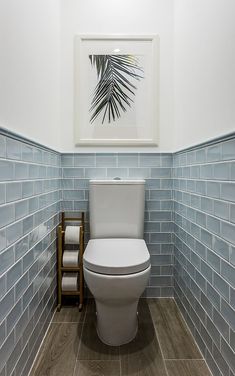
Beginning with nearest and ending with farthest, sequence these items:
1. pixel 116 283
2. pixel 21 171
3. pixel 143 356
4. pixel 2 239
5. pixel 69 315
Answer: pixel 2 239, pixel 21 171, pixel 116 283, pixel 143 356, pixel 69 315

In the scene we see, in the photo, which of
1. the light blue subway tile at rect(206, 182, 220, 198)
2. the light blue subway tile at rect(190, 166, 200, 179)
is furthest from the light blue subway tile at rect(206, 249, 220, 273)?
the light blue subway tile at rect(190, 166, 200, 179)

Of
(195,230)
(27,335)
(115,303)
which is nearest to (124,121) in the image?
(195,230)

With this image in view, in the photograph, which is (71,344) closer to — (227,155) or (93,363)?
(93,363)

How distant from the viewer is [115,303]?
4.20 feet

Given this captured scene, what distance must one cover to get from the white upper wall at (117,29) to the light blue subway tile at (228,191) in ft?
3.00

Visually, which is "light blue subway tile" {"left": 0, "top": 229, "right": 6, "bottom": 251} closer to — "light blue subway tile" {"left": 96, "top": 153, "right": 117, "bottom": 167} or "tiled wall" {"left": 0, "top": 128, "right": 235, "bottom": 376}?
"tiled wall" {"left": 0, "top": 128, "right": 235, "bottom": 376}

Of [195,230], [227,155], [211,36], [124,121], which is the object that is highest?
[211,36]

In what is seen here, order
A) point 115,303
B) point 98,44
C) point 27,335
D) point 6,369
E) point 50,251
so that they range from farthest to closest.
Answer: point 98,44 < point 50,251 < point 115,303 < point 27,335 < point 6,369

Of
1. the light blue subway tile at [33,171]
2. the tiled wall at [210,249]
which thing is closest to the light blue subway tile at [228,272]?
the tiled wall at [210,249]

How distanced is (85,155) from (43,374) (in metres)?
1.31

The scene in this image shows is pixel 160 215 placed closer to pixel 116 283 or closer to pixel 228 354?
pixel 116 283

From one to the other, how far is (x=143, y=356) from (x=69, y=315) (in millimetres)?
584

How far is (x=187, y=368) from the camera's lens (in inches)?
47.7

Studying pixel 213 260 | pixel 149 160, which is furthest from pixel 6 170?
pixel 149 160
